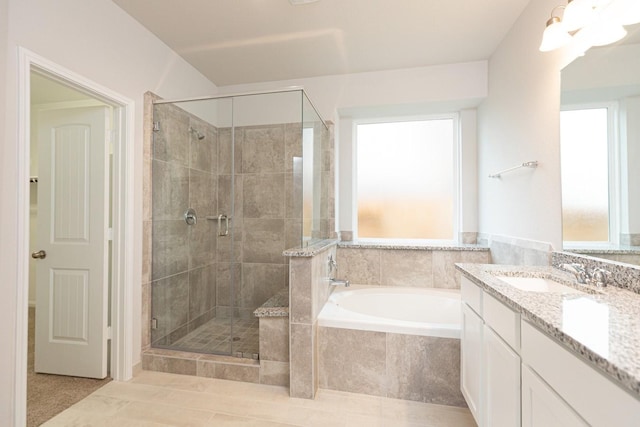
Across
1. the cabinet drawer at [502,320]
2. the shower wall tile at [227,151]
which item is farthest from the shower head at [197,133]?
the cabinet drawer at [502,320]

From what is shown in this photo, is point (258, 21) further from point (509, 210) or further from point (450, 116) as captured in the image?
point (509, 210)

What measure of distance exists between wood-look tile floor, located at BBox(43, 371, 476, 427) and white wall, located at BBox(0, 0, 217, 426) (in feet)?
1.23

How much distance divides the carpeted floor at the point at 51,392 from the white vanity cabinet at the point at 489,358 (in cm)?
237

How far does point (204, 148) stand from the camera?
2887 mm

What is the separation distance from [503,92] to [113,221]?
124 inches

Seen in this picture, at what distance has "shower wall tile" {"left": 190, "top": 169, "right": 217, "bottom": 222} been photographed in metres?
2.77

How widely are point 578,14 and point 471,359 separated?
177 cm

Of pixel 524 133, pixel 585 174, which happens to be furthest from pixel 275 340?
pixel 524 133

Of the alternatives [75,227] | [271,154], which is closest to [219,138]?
[271,154]

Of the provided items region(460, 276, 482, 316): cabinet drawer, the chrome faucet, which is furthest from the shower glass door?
the chrome faucet

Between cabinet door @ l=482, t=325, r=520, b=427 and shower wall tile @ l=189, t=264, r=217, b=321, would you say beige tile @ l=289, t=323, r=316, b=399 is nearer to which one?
cabinet door @ l=482, t=325, r=520, b=427

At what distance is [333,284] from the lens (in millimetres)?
2529

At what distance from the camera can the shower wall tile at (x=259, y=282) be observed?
10.0 feet

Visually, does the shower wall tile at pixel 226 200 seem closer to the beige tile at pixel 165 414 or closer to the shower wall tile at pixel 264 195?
the shower wall tile at pixel 264 195
